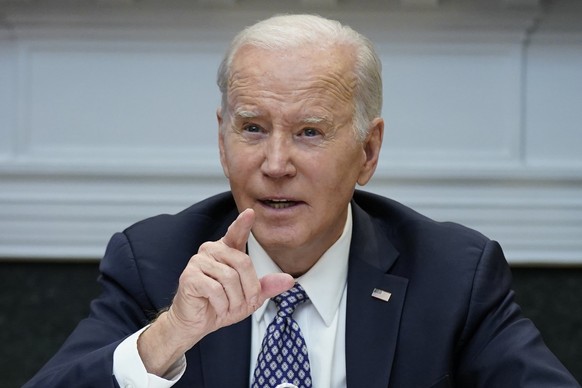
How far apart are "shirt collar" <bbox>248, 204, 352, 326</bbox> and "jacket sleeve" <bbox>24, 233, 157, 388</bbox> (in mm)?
267

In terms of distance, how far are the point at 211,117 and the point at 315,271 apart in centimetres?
96

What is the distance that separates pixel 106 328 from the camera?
269 cm

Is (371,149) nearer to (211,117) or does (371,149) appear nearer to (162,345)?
(162,345)

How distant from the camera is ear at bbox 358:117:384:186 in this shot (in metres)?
2.79

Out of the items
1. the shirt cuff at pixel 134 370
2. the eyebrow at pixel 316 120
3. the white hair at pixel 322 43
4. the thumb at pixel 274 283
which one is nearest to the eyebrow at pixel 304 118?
the eyebrow at pixel 316 120

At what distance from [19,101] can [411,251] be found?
139 cm

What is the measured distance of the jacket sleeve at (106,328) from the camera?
2.45 m

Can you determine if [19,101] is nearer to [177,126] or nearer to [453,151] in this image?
[177,126]

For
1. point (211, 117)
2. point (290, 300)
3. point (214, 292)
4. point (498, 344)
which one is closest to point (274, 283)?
point (214, 292)

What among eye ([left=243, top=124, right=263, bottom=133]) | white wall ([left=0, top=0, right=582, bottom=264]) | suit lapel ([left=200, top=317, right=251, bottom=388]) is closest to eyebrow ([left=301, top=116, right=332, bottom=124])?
eye ([left=243, top=124, right=263, bottom=133])

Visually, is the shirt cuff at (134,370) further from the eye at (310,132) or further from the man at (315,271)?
the eye at (310,132)

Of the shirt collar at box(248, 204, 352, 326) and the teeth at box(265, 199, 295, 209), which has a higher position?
the teeth at box(265, 199, 295, 209)

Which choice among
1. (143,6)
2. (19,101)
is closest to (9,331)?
(19,101)

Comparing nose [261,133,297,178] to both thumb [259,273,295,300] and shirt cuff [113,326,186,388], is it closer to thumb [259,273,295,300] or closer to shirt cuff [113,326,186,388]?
thumb [259,273,295,300]
